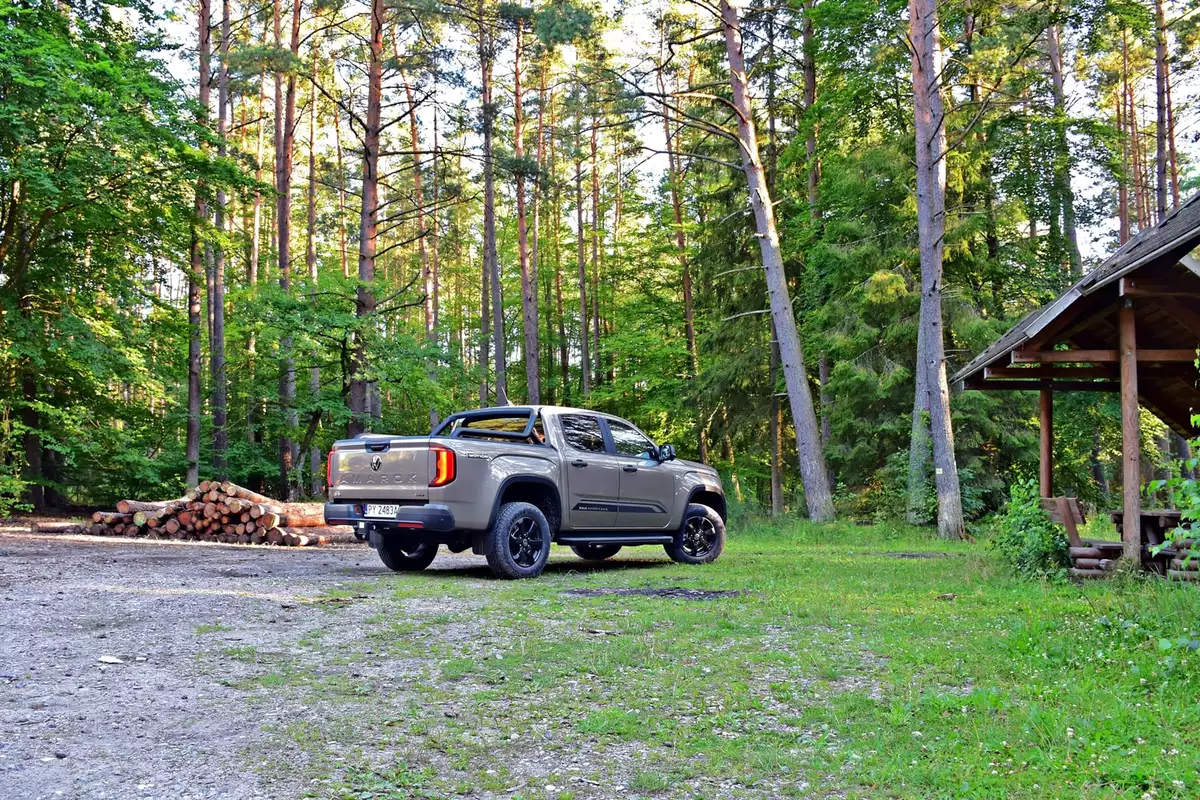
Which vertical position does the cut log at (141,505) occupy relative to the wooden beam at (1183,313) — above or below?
below

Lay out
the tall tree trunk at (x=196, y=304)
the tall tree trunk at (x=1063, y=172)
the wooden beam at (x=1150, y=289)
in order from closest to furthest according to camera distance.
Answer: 1. the wooden beam at (x=1150, y=289)
2. the tall tree trunk at (x=196, y=304)
3. the tall tree trunk at (x=1063, y=172)

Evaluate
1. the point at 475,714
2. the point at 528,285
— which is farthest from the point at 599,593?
the point at 528,285

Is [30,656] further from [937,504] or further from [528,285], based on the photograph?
[528,285]

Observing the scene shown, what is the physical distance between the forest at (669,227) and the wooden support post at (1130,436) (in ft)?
21.5

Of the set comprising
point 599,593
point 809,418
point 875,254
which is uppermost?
point 875,254

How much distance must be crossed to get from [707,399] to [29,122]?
56.4 ft

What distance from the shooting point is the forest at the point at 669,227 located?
16.2m

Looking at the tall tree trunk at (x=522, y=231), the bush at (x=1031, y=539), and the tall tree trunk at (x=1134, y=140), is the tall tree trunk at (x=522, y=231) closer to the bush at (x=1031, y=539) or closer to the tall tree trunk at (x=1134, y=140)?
the bush at (x=1031, y=539)

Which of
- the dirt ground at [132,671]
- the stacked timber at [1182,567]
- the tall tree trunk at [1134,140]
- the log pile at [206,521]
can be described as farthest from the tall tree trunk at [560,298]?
the stacked timber at [1182,567]

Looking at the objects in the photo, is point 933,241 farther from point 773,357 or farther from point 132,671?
point 132,671

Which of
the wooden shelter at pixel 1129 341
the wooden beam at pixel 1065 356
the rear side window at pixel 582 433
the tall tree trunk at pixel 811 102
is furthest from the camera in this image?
the tall tree trunk at pixel 811 102

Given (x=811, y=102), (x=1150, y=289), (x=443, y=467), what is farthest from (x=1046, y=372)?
(x=811, y=102)

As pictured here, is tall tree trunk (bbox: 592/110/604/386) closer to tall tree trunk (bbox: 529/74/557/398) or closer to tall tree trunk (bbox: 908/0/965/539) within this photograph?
tall tree trunk (bbox: 529/74/557/398)

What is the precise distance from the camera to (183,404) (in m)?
21.2
